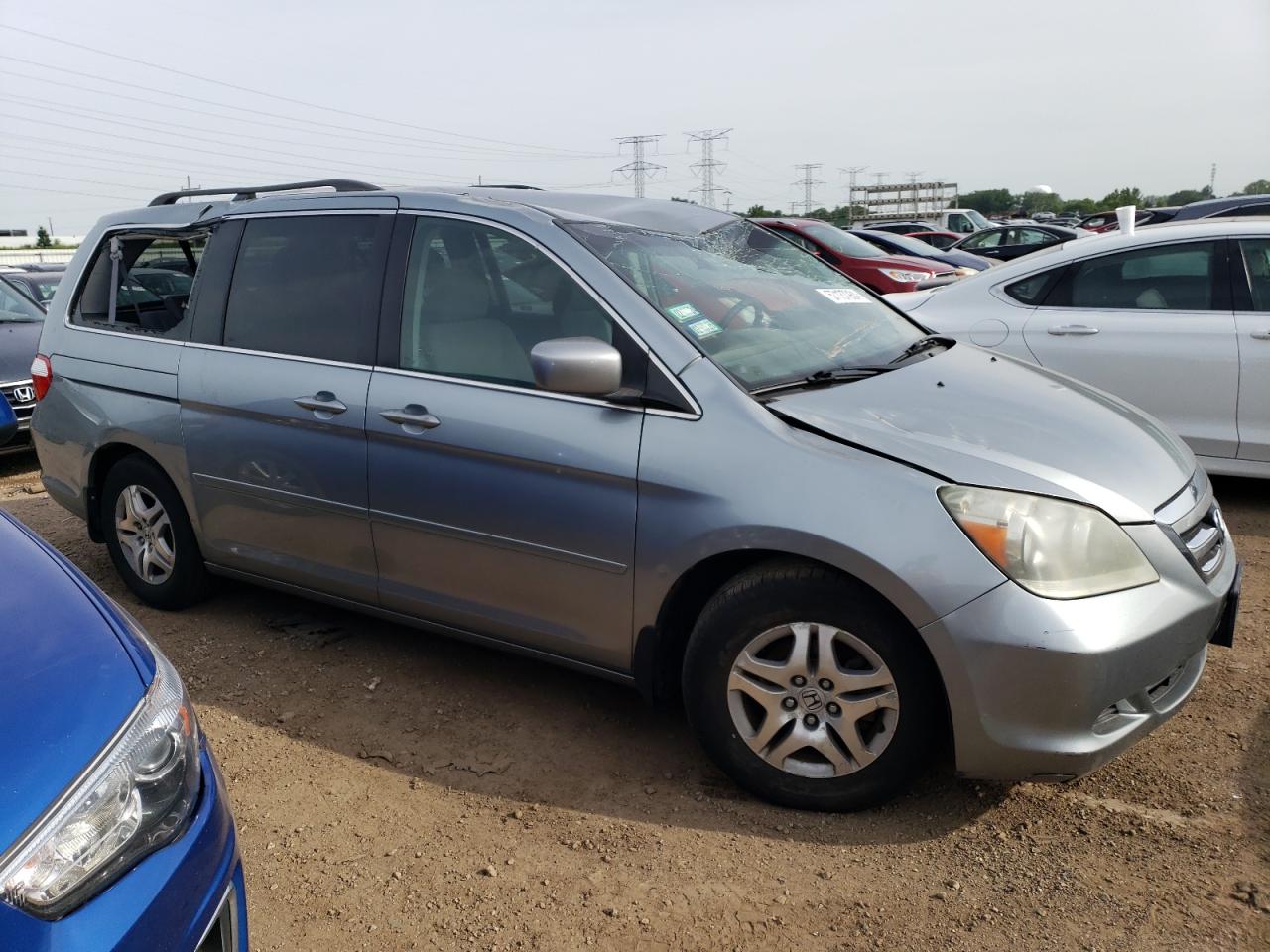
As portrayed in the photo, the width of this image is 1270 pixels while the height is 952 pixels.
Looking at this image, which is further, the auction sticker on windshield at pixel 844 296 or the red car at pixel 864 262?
the red car at pixel 864 262

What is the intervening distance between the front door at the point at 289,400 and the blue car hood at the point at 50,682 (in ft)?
4.61

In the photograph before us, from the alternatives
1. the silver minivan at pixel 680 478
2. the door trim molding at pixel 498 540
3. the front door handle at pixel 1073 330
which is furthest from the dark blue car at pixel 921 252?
the door trim molding at pixel 498 540

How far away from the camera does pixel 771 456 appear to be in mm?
2740

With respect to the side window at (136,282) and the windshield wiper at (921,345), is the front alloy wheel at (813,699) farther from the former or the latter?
the side window at (136,282)

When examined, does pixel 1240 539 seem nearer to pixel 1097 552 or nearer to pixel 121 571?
pixel 1097 552

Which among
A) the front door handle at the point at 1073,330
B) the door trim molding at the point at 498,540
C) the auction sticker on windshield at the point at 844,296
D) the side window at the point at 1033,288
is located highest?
the auction sticker on windshield at the point at 844,296

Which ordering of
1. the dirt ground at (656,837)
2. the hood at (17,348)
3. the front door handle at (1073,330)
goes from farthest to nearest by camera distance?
the hood at (17,348) < the front door handle at (1073,330) < the dirt ground at (656,837)

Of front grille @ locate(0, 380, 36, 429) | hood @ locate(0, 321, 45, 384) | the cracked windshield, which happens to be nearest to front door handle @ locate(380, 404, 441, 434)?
the cracked windshield

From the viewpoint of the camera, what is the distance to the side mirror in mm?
2889

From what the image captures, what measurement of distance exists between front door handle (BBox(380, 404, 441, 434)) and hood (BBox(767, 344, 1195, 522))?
3.64ft

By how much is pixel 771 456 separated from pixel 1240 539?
3.25 meters

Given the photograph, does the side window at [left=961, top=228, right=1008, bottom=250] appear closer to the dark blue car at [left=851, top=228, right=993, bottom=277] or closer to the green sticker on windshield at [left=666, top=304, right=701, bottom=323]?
the dark blue car at [left=851, top=228, right=993, bottom=277]

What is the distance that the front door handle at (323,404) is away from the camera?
351cm

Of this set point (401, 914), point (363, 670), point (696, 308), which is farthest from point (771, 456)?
point (363, 670)
